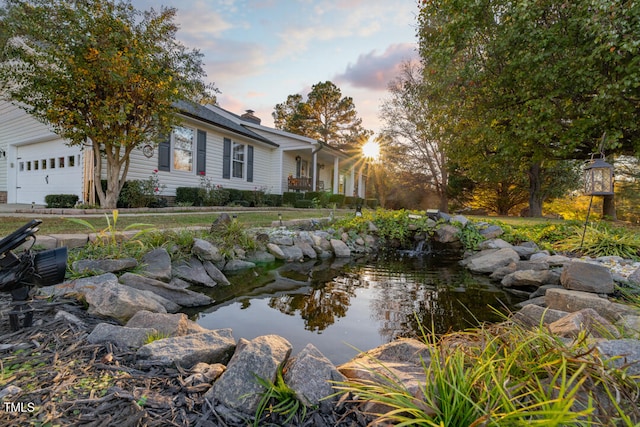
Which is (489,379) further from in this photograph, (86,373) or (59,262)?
(59,262)

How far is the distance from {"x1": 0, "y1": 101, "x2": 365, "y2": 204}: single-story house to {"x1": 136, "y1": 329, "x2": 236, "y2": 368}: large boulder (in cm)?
780

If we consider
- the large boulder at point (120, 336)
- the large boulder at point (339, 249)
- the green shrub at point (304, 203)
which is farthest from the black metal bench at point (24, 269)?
the green shrub at point (304, 203)

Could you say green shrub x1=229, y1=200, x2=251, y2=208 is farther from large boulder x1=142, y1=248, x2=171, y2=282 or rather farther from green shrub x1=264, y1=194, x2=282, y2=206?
large boulder x1=142, y1=248, x2=171, y2=282

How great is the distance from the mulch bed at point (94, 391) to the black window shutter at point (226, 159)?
999 centimetres

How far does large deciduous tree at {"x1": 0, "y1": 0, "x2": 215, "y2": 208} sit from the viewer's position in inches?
237

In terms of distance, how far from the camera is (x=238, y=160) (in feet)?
38.7

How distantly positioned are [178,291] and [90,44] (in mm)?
6059

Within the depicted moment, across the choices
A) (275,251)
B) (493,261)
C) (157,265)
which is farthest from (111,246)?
(493,261)

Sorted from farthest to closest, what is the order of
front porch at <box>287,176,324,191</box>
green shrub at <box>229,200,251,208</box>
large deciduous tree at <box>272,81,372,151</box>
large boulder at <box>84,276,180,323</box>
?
large deciduous tree at <box>272,81,372,151</box> → front porch at <box>287,176,324,191</box> → green shrub at <box>229,200,251,208</box> → large boulder at <box>84,276,180,323</box>

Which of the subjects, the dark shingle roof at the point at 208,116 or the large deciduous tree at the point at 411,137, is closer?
the dark shingle roof at the point at 208,116

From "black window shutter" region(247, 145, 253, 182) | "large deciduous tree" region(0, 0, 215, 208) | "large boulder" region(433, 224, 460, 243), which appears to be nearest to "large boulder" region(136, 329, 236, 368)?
"large boulder" region(433, 224, 460, 243)

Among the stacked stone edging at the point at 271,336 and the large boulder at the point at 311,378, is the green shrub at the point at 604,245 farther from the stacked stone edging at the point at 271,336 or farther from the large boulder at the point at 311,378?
the large boulder at the point at 311,378

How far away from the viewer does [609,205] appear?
11.0m

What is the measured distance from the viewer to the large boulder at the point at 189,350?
142cm
